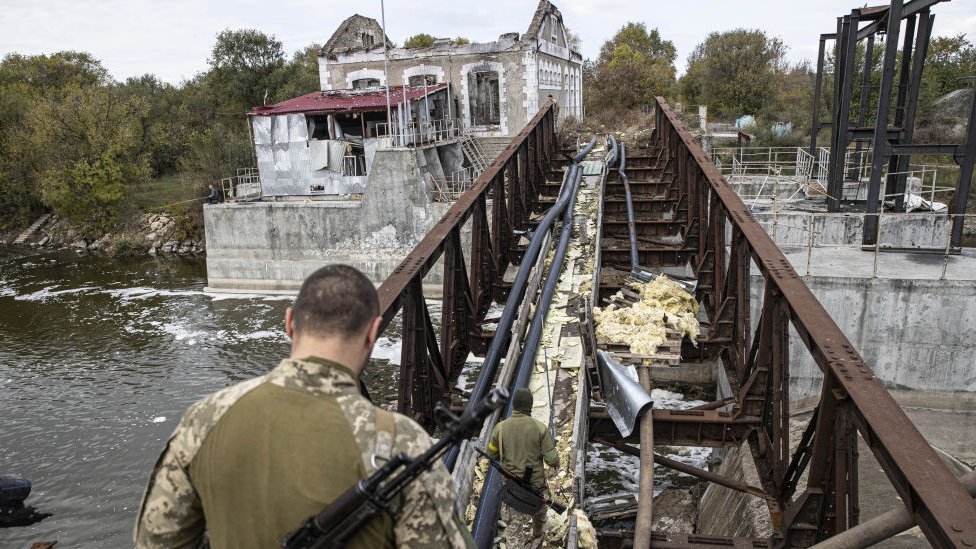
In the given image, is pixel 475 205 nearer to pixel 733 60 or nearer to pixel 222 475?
pixel 222 475

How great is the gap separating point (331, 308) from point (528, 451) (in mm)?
2955

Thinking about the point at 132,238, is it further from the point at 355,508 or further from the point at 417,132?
the point at 355,508

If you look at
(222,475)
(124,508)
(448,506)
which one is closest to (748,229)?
(448,506)

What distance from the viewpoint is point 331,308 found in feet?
6.36

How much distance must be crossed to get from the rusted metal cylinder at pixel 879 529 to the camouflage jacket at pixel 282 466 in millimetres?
2225

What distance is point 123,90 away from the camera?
52906 millimetres

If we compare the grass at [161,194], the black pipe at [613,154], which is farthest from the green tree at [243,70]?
the black pipe at [613,154]

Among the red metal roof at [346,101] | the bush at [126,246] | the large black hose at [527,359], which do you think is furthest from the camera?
the bush at [126,246]

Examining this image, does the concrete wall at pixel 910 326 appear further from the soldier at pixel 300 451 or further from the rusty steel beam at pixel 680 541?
the soldier at pixel 300 451

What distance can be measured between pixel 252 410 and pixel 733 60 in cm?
4575

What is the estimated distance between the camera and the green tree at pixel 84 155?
36875 millimetres

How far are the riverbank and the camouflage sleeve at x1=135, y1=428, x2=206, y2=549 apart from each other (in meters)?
36.3

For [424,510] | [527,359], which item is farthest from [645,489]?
[424,510]

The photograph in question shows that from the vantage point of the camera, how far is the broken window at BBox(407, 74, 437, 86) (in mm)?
35250
